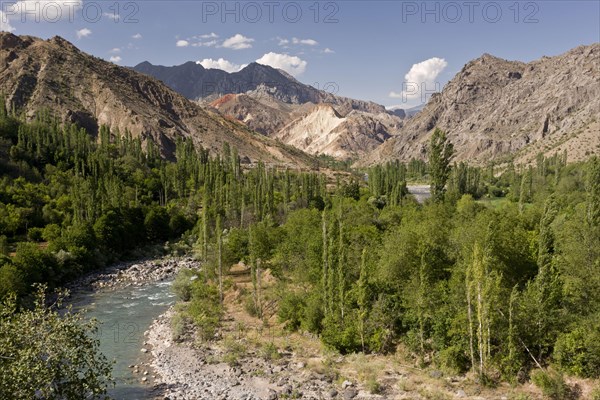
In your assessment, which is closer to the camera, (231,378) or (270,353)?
(231,378)

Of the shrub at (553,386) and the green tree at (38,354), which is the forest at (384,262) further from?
the green tree at (38,354)

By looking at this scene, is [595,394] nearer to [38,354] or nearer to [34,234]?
[38,354]

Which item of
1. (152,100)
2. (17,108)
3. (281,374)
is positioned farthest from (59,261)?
(152,100)

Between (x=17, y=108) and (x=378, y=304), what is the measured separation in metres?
152

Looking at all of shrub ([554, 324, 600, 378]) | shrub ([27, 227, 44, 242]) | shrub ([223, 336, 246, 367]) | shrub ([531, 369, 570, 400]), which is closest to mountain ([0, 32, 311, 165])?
shrub ([27, 227, 44, 242])

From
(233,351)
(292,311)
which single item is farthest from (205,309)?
(292,311)

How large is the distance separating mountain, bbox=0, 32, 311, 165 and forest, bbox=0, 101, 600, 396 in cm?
7751

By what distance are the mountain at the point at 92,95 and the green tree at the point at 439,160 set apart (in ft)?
381

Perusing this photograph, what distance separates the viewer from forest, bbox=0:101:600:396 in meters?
24.3

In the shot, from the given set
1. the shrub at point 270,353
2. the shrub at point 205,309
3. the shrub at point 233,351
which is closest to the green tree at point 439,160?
the shrub at point 205,309

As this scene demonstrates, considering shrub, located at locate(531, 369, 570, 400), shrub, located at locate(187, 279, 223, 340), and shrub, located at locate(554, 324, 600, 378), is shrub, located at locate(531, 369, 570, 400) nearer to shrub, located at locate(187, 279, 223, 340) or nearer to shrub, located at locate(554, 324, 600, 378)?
shrub, located at locate(554, 324, 600, 378)

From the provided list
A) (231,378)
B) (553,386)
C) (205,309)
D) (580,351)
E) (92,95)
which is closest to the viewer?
(553,386)

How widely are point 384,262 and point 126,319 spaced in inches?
914

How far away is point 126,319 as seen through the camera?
38.9 m
